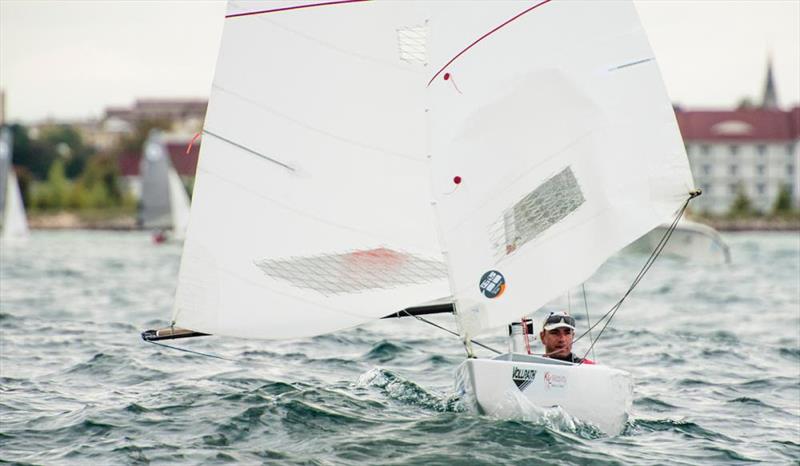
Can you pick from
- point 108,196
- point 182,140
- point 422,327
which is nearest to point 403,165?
point 422,327

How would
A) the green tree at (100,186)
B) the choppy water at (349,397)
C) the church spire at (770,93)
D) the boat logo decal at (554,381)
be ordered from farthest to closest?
the church spire at (770,93) → the green tree at (100,186) → the boat logo decal at (554,381) → the choppy water at (349,397)

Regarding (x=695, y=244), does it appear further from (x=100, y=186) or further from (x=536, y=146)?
(x=100, y=186)

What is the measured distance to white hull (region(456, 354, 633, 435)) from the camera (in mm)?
8500

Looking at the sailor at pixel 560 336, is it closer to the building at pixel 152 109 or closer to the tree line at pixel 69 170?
the tree line at pixel 69 170

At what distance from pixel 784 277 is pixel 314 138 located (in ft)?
72.9

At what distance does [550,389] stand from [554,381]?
67 mm

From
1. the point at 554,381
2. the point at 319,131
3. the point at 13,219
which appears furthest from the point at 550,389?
the point at 13,219

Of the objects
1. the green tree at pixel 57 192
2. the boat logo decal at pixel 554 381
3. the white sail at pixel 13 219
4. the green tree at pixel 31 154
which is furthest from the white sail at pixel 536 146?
the green tree at pixel 31 154

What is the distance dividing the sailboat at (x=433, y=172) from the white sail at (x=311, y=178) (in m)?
0.01

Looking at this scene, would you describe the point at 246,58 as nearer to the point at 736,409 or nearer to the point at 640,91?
the point at 640,91

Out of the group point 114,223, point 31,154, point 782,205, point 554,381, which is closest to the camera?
point 554,381

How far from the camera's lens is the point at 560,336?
9.31 meters

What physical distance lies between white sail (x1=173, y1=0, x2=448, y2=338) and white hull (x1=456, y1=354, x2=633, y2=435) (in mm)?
862

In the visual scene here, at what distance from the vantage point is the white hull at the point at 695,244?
37.6m
